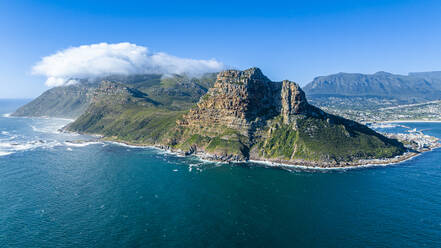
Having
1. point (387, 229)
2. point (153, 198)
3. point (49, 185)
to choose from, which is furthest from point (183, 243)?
point (49, 185)

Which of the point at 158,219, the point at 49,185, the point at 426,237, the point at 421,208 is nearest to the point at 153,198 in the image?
the point at 158,219

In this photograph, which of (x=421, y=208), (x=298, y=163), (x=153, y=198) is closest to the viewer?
(x=421, y=208)

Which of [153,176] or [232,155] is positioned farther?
[232,155]

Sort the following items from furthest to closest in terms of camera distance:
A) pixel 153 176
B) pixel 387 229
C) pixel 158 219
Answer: pixel 153 176, pixel 158 219, pixel 387 229

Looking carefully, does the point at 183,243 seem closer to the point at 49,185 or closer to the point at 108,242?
the point at 108,242

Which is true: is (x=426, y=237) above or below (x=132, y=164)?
below

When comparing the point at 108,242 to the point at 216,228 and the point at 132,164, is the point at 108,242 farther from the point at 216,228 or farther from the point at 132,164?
the point at 132,164
